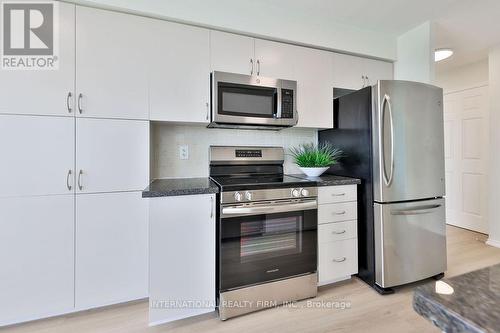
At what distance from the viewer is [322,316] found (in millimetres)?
1688

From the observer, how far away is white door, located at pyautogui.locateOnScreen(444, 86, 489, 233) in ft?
10.9

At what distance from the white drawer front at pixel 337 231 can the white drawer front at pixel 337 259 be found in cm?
4

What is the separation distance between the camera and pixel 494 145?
2.93m

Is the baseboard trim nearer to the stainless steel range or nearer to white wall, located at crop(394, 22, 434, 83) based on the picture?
white wall, located at crop(394, 22, 434, 83)

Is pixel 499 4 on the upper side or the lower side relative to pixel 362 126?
upper

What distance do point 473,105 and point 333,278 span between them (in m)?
3.40

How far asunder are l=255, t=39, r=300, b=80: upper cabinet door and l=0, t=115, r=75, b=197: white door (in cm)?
154

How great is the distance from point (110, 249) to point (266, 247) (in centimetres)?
113


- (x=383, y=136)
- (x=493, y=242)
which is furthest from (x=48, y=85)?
(x=493, y=242)

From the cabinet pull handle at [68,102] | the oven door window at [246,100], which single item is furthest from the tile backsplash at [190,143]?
the cabinet pull handle at [68,102]

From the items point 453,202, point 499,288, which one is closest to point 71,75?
point 499,288

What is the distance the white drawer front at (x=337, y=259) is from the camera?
6.46ft

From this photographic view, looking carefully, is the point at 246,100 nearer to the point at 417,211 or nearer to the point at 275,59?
the point at 275,59

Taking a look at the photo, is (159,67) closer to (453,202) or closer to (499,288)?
(499,288)
